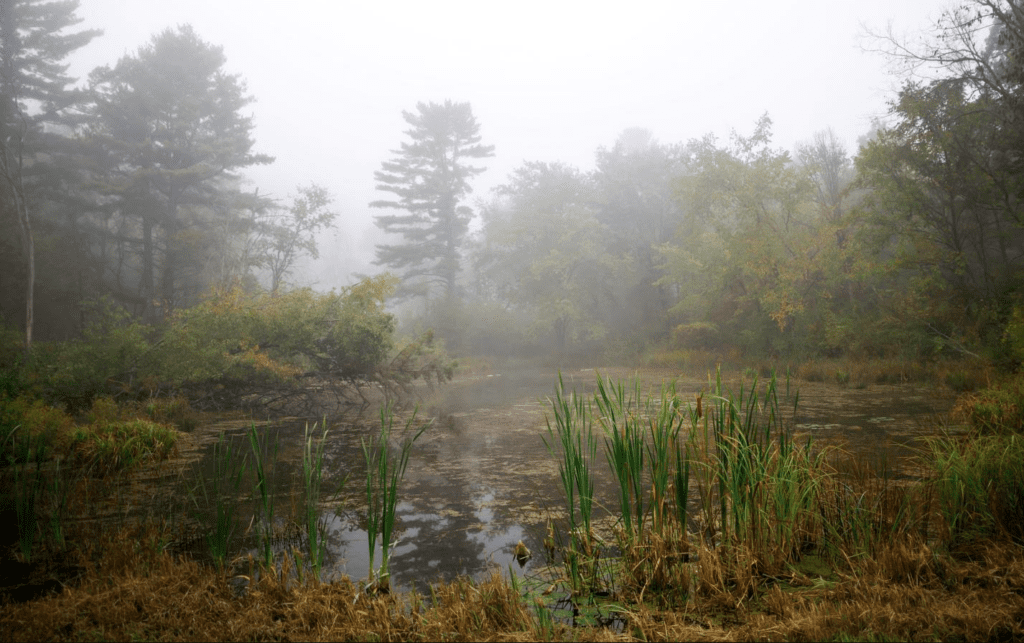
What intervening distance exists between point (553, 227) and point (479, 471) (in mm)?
23718

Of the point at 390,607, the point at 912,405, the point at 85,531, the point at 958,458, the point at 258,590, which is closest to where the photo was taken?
the point at 390,607

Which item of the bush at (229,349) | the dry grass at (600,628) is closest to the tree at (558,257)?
the bush at (229,349)

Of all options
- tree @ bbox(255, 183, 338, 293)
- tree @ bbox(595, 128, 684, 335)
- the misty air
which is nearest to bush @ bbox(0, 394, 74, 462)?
the misty air

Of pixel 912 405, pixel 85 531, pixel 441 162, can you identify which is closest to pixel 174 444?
pixel 85 531

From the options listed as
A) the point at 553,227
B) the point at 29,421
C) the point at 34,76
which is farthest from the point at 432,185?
→ the point at 29,421

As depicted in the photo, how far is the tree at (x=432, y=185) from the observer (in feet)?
106

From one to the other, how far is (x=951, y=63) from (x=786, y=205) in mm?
7155

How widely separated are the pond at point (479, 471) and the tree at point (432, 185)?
2217 centimetres

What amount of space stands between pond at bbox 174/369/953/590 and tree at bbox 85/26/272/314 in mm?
15139

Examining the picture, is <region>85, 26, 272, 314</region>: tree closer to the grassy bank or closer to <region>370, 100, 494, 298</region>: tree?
<region>370, 100, 494, 298</region>: tree

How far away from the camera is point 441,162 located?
111 feet

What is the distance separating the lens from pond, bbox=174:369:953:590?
3635mm

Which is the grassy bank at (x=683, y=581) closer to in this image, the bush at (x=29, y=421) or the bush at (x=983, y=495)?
the bush at (x=983, y=495)

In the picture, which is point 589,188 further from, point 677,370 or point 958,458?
point 958,458
